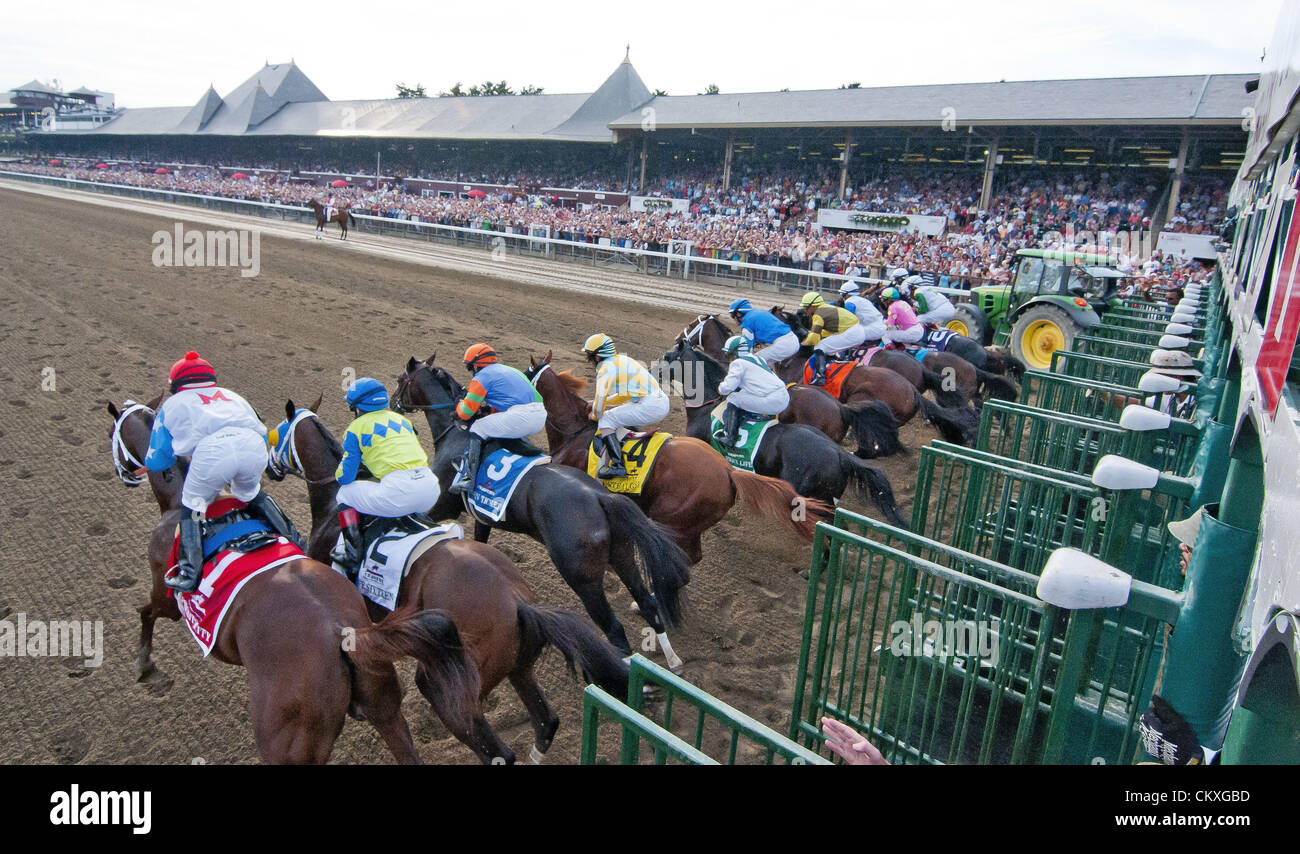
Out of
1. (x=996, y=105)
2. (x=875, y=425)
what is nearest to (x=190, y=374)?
(x=875, y=425)

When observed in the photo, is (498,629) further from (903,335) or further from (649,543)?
(903,335)

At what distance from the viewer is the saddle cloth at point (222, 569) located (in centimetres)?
331

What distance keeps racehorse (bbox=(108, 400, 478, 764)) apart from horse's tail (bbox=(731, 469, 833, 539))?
2.57 m

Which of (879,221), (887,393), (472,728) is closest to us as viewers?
(472,728)

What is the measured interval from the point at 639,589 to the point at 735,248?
18342 millimetres

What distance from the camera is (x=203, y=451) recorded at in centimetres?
340

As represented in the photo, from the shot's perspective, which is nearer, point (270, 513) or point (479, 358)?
point (270, 513)

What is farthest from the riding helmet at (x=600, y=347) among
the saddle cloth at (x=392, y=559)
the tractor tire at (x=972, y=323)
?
the tractor tire at (x=972, y=323)

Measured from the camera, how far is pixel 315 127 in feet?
149

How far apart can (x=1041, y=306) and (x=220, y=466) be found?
11.8m

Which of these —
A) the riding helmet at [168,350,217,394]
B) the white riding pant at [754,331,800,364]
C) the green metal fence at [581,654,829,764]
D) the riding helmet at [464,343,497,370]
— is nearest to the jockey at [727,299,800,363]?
the white riding pant at [754,331,800,364]

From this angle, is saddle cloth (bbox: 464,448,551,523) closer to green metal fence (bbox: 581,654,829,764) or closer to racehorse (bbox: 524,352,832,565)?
racehorse (bbox: 524,352,832,565)
